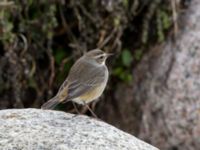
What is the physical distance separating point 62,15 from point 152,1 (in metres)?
1.34

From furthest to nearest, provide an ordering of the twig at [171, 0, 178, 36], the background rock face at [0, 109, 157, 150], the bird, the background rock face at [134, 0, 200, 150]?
the twig at [171, 0, 178, 36] < the background rock face at [134, 0, 200, 150] < the bird < the background rock face at [0, 109, 157, 150]

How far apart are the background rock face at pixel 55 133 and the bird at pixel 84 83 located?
0.45 metres

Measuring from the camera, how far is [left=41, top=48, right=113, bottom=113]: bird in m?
8.00

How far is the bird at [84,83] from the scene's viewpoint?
8.00m

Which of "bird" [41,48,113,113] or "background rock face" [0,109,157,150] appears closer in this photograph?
"background rock face" [0,109,157,150]

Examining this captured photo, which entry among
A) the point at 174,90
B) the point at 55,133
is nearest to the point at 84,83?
the point at 55,133

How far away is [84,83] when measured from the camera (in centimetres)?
831

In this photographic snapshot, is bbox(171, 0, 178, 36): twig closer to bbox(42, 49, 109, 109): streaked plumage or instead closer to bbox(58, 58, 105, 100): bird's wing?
bbox(42, 49, 109, 109): streaked plumage

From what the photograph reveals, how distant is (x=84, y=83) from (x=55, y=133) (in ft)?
5.01

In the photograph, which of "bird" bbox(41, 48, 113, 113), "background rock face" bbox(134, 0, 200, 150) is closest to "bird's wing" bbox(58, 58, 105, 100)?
"bird" bbox(41, 48, 113, 113)

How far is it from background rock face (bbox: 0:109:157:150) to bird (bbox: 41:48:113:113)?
45cm

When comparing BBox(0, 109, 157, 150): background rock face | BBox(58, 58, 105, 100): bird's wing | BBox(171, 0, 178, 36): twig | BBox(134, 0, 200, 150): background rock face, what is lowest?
BBox(134, 0, 200, 150): background rock face

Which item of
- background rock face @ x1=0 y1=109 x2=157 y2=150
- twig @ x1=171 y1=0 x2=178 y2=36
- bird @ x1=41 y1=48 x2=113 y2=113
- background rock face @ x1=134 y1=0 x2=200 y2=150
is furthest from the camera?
twig @ x1=171 y1=0 x2=178 y2=36

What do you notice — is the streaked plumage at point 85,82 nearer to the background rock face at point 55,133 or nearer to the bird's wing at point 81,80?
the bird's wing at point 81,80
